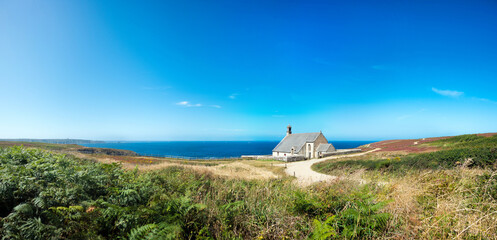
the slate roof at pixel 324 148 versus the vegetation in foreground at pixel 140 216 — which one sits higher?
the vegetation in foreground at pixel 140 216

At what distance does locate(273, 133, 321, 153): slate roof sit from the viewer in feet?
150

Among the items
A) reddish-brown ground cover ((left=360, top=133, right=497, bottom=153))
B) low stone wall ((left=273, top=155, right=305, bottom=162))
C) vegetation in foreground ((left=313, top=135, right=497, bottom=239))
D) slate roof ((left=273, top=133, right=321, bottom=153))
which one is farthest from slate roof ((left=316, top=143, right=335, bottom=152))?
vegetation in foreground ((left=313, top=135, right=497, bottom=239))

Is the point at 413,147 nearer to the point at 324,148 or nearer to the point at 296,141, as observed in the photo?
the point at 324,148

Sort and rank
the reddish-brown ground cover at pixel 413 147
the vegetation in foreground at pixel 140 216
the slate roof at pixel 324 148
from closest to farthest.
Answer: the vegetation in foreground at pixel 140 216 < the reddish-brown ground cover at pixel 413 147 < the slate roof at pixel 324 148

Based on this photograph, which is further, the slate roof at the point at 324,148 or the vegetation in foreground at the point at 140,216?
the slate roof at the point at 324,148

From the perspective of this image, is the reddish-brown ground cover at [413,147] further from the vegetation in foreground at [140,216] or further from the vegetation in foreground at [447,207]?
the vegetation in foreground at [140,216]

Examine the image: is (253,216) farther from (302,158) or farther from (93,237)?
(302,158)

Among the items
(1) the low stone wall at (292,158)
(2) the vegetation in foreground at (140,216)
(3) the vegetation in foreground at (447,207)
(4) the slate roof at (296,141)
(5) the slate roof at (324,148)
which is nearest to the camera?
(2) the vegetation in foreground at (140,216)

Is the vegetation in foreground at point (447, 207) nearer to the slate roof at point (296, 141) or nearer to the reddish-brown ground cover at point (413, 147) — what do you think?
the reddish-brown ground cover at point (413, 147)

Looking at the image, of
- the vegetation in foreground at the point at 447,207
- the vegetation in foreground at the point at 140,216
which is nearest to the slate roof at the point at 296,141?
the vegetation in foreground at the point at 447,207

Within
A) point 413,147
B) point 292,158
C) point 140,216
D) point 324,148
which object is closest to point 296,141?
point 324,148

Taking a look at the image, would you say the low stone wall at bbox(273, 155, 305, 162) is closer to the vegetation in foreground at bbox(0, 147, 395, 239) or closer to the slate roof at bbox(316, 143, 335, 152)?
the slate roof at bbox(316, 143, 335, 152)

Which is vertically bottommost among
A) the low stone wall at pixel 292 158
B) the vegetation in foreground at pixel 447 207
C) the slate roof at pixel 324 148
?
the low stone wall at pixel 292 158

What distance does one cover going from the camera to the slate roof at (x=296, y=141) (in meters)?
45.8
